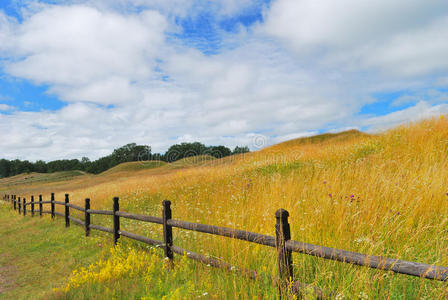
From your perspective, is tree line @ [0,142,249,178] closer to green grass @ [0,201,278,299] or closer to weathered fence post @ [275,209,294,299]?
green grass @ [0,201,278,299]

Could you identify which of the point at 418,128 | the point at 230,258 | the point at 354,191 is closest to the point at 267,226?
the point at 230,258

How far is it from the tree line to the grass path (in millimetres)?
66105

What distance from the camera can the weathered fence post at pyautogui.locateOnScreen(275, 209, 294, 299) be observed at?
11.4 ft

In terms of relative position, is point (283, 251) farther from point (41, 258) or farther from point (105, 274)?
point (41, 258)

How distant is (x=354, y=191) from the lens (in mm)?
5738

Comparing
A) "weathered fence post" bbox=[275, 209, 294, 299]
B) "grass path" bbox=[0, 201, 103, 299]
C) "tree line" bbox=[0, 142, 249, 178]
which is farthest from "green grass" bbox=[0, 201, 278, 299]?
"tree line" bbox=[0, 142, 249, 178]

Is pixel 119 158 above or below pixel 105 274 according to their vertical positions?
above

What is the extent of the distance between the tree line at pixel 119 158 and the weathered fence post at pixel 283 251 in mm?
74199

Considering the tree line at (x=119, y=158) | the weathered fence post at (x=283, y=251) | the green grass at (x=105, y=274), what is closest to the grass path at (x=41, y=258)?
the green grass at (x=105, y=274)

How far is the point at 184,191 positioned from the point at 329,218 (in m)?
7.93

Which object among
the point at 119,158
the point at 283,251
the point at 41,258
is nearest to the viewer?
the point at 283,251

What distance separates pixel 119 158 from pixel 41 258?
104350mm

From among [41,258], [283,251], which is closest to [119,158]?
[41,258]

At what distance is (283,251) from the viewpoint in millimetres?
3504
